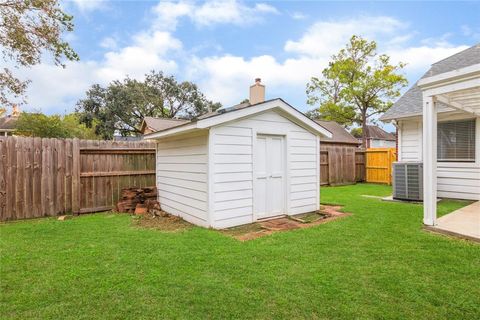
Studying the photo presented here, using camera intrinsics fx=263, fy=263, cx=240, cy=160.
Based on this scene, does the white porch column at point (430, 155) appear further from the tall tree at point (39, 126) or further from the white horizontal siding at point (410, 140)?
the tall tree at point (39, 126)

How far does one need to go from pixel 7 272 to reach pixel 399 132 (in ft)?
34.2

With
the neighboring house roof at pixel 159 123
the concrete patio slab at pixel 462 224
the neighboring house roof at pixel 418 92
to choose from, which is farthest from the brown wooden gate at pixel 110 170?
the neighboring house roof at pixel 159 123

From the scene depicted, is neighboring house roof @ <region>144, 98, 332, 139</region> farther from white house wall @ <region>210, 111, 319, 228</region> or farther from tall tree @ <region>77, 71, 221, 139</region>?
tall tree @ <region>77, 71, 221, 139</region>

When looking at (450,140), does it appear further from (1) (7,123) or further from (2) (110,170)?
(1) (7,123)

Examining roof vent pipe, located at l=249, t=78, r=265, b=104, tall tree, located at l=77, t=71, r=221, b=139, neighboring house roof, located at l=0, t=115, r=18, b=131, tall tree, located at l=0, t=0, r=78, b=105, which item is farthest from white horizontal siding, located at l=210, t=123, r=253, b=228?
neighboring house roof, located at l=0, t=115, r=18, b=131

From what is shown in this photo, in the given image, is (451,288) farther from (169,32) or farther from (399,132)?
Answer: (169,32)

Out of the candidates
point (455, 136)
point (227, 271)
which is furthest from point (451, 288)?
point (455, 136)

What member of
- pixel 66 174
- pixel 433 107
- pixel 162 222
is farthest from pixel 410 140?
pixel 66 174

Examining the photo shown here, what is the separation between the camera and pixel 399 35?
34.9 ft

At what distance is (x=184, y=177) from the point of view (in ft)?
19.9

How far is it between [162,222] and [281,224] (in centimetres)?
261

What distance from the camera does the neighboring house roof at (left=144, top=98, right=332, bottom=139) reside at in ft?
16.1

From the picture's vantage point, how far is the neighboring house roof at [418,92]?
27.5ft

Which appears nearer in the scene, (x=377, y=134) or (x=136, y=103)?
(x=136, y=103)
